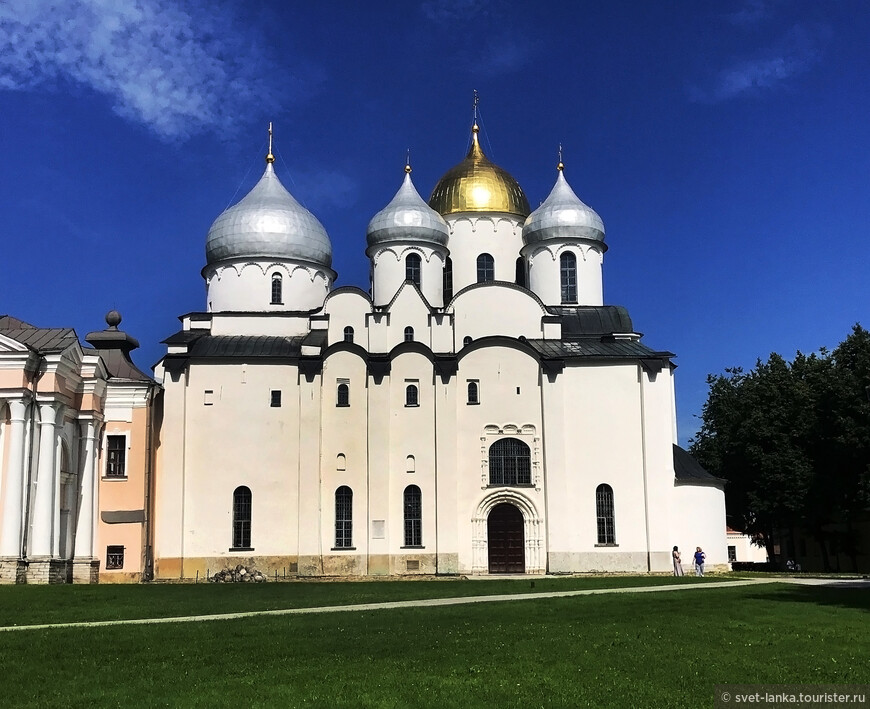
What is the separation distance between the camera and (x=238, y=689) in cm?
1040

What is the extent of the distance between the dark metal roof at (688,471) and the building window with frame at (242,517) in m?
16.0

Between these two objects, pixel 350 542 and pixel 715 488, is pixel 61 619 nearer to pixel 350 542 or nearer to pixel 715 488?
pixel 350 542

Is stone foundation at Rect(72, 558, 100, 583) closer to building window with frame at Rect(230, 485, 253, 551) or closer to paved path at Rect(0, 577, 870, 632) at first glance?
building window with frame at Rect(230, 485, 253, 551)

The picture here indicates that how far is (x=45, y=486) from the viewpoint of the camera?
105 feet

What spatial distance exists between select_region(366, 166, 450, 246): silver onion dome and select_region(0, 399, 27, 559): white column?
17.0 meters

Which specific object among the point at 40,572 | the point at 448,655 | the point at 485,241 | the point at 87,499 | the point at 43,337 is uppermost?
the point at 485,241

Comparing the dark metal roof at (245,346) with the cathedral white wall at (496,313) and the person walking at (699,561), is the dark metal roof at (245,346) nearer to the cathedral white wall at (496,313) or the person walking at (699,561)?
the cathedral white wall at (496,313)

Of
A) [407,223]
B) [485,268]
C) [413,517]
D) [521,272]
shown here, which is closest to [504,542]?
[413,517]

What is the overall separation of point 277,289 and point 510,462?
40.2 feet

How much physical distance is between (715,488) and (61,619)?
27163 millimetres

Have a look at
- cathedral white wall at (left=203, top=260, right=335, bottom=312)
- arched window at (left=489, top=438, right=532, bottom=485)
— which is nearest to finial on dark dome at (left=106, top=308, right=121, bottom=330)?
cathedral white wall at (left=203, top=260, right=335, bottom=312)

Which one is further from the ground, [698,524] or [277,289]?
[277,289]

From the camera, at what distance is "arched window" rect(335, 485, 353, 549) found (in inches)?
1476

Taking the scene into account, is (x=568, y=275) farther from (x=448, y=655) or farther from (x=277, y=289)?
(x=448, y=655)
